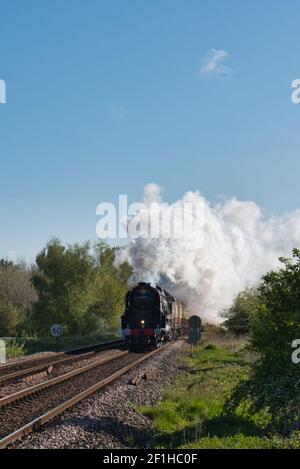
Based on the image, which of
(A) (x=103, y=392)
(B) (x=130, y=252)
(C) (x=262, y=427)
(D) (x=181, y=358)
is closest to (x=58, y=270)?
(B) (x=130, y=252)

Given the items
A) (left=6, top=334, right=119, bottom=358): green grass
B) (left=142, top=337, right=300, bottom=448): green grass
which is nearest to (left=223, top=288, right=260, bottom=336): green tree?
(left=6, top=334, right=119, bottom=358): green grass

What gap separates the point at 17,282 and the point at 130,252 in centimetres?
4778

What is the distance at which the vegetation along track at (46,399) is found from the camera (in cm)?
1123

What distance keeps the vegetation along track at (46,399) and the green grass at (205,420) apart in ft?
7.37

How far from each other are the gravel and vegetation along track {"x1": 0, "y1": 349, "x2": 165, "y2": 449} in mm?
240

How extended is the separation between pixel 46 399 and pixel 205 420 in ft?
15.9

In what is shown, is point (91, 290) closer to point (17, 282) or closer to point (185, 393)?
point (185, 393)

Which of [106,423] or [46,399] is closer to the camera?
[106,423]

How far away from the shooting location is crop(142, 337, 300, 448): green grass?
9867mm

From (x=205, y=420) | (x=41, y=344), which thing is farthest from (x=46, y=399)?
(x=41, y=344)

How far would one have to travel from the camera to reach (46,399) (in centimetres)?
1491

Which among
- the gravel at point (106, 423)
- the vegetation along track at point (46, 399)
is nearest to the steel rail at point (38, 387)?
the vegetation along track at point (46, 399)

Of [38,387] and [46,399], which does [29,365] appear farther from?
[46,399]
